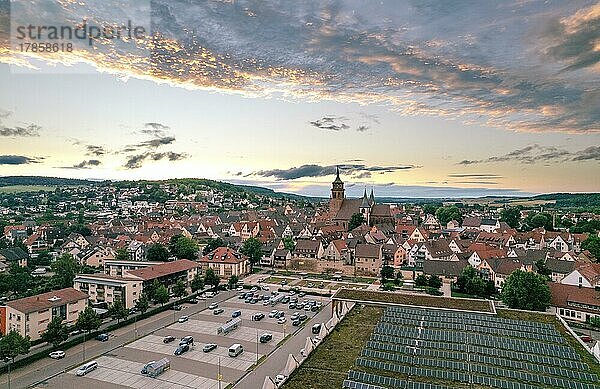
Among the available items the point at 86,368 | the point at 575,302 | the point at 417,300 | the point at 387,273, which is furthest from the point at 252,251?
the point at 575,302

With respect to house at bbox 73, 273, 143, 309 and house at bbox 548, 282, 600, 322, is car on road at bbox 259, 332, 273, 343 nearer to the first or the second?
house at bbox 73, 273, 143, 309

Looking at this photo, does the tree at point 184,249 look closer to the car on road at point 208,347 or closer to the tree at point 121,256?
the tree at point 121,256

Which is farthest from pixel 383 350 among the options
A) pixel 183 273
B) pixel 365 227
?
pixel 365 227

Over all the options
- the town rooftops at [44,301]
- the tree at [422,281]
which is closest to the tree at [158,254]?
the town rooftops at [44,301]

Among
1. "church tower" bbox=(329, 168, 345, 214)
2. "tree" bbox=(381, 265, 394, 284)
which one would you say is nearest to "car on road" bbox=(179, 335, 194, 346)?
"tree" bbox=(381, 265, 394, 284)

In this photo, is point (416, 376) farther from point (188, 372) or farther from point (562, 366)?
point (188, 372)

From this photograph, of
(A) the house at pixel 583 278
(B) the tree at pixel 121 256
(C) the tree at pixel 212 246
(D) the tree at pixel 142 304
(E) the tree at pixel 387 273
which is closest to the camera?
(D) the tree at pixel 142 304
